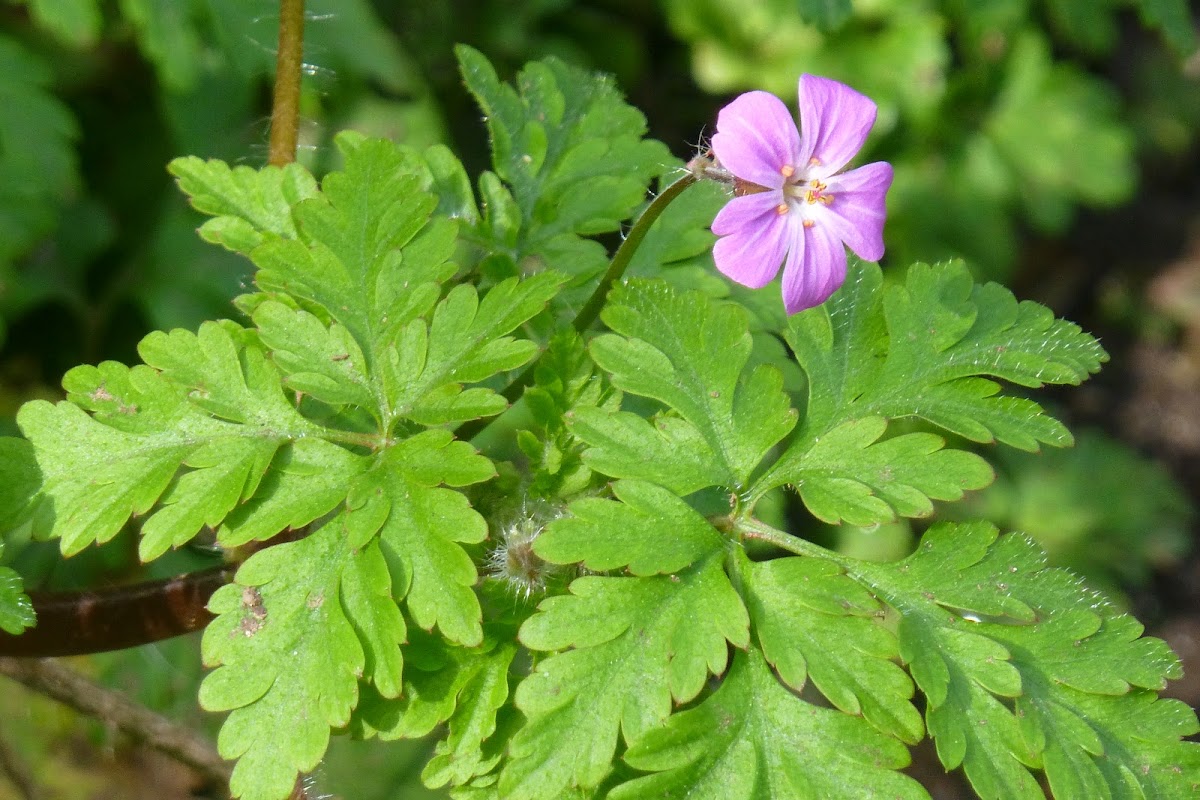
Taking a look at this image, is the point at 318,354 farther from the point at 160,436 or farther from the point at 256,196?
the point at 256,196

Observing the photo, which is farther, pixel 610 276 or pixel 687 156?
pixel 687 156

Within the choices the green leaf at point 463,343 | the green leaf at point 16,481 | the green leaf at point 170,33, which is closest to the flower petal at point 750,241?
the green leaf at point 463,343

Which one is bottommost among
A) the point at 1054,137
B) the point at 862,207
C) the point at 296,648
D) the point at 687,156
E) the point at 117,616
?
the point at 687,156

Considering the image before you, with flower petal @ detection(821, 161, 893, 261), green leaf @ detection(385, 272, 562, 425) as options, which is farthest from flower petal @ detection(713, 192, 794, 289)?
green leaf @ detection(385, 272, 562, 425)

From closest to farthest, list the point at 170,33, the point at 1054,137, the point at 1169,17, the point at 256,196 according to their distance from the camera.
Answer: the point at 256,196
the point at 1169,17
the point at 170,33
the point at 1054,137

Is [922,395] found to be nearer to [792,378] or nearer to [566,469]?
[792,378]

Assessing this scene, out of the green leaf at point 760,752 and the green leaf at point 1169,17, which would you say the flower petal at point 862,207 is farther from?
the green leaf at point 1169,17

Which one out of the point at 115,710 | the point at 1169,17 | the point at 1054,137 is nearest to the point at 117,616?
the point at 115,710

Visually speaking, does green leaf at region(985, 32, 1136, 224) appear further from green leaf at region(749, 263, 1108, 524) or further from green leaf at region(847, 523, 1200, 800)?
green leaf at region(847, 523, 1200, 800)
